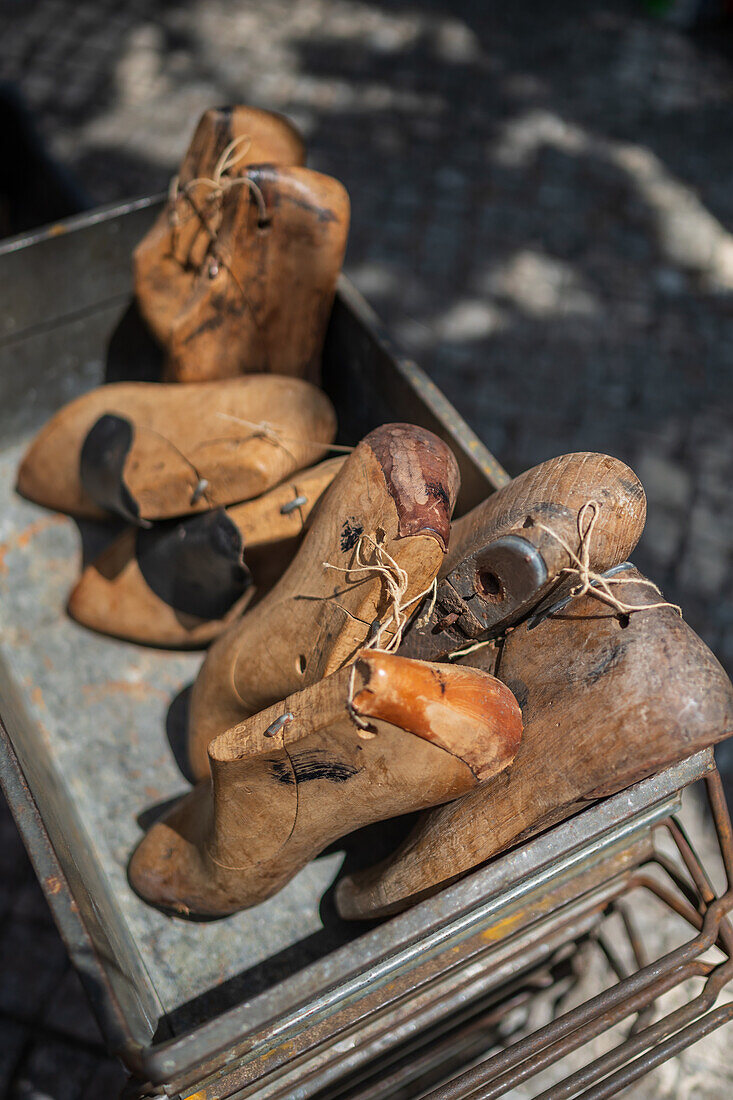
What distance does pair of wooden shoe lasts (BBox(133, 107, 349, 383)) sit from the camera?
1626 mm

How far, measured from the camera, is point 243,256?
1664 mm

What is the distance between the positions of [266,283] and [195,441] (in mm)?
319

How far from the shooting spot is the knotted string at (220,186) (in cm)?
160

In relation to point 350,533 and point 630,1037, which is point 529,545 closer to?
point 350,533

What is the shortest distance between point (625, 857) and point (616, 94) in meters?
2.99

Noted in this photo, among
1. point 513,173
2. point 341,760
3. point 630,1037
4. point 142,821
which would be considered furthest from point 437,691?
point 513,173

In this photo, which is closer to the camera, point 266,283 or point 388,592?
point 388,592

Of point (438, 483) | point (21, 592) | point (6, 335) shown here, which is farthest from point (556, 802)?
point (6, 335)

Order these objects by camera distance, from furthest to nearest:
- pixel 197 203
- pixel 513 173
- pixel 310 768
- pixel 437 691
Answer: pixel 513 173, pixel 197 203, pixel 310 768, pixel 437 691

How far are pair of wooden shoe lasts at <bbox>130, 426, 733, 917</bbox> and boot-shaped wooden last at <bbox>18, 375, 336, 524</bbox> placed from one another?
0.25 metres

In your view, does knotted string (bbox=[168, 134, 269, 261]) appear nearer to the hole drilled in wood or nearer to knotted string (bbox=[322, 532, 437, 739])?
knotted string (bbox=[322, 532, 437, 739])

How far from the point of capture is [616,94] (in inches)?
135

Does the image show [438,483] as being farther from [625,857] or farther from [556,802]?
[625,857]

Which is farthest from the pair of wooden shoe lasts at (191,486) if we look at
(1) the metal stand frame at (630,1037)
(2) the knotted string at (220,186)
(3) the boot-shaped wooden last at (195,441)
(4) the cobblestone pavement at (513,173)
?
(4) the cobblestone pavement at (513,173)
